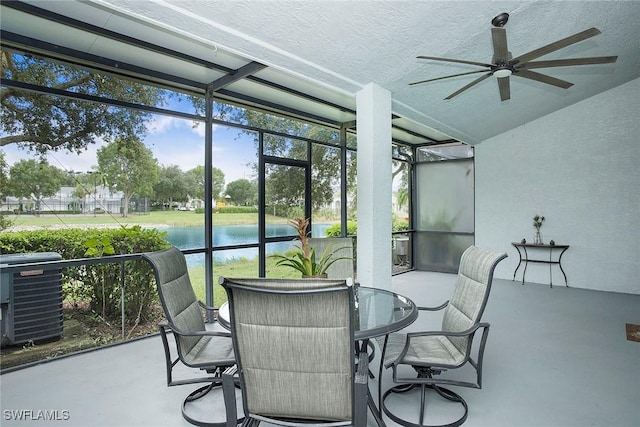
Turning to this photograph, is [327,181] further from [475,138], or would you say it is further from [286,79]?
[475,138]

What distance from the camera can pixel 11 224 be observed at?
10.2 ft

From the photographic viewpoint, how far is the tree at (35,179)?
10.2ft

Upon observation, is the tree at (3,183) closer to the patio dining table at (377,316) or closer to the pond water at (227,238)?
the pond water at (227,238)

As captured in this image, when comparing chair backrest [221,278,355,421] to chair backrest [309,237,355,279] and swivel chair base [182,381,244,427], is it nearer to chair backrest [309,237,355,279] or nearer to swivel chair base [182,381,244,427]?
swivel chair base [182,381,244,427]

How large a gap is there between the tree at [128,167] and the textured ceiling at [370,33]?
3.98ft

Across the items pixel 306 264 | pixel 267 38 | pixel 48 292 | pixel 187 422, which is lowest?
pixel 187 422

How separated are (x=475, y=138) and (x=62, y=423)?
744 centimetres

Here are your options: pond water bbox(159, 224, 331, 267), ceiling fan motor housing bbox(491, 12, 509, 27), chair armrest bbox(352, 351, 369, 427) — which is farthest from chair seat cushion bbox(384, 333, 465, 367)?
ceiling fan motor housing bbox(491, 12, 509, 27)

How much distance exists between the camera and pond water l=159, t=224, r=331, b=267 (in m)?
4.25

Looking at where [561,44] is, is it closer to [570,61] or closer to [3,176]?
[570,61]

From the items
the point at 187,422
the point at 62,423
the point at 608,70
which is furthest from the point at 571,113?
the point at 62,423

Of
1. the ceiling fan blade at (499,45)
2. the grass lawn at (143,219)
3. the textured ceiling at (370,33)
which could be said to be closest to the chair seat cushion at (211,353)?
the grass lawn at (143,219)

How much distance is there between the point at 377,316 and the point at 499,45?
2.32m

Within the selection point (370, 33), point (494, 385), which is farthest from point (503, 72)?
point (494, 385)
